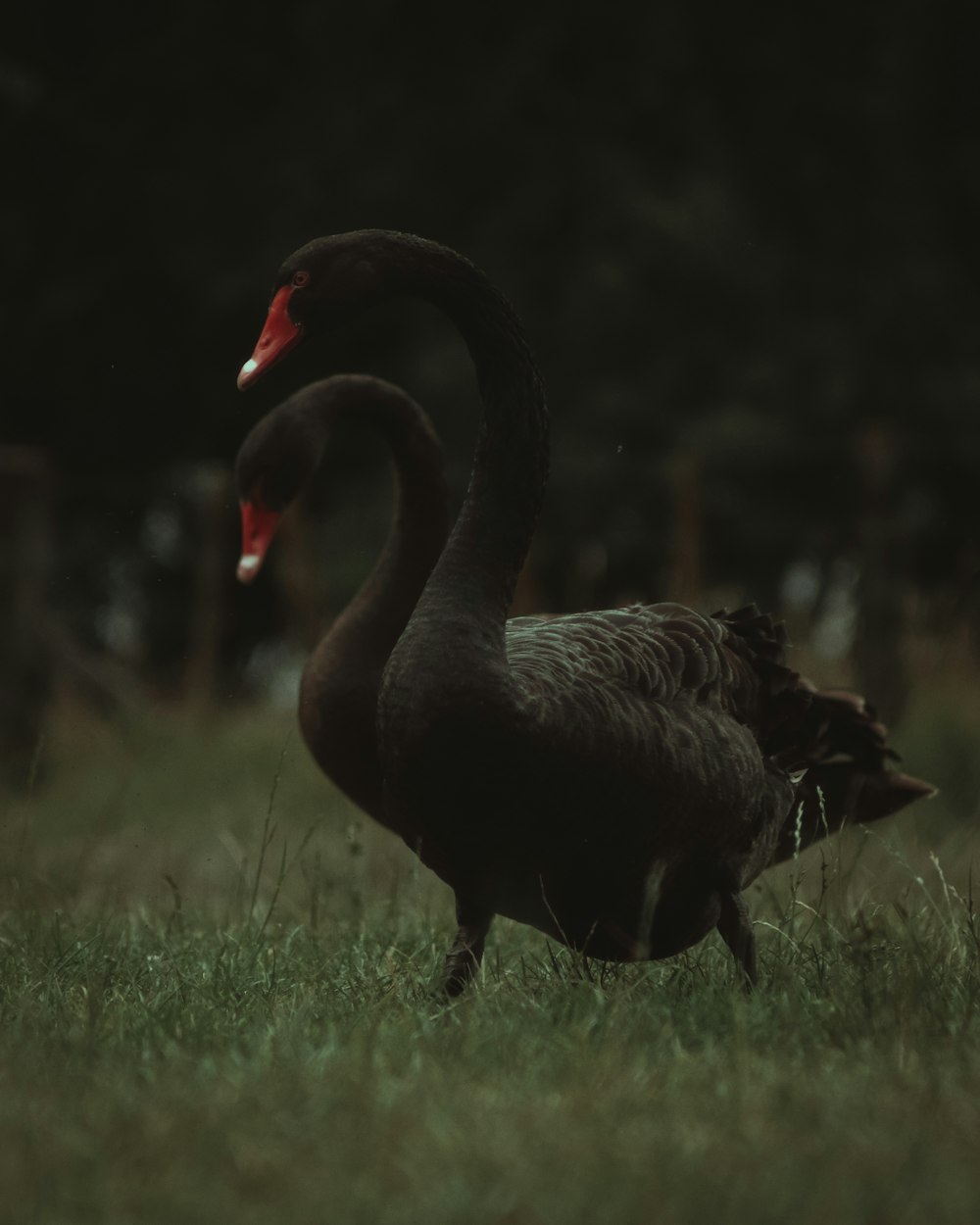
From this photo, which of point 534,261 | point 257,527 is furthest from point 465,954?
point 534,261

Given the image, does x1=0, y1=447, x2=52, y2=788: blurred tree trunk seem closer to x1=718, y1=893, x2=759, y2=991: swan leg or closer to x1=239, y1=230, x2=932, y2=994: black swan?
x1=239, y1=230, x2=932, y2=994: black swan

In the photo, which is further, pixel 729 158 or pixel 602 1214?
pixel 729 158

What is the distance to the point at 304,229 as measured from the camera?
15.9 metres

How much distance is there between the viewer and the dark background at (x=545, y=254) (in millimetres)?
14820

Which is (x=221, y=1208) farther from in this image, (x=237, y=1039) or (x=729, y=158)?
(x=729, y=158)

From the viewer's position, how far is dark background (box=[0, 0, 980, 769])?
48.6 feet

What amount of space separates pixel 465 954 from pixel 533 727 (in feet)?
2.17

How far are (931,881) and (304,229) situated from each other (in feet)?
36.8

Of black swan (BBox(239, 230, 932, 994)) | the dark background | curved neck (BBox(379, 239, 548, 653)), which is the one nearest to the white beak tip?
black swan (BBox(239, 230, 932, 994))

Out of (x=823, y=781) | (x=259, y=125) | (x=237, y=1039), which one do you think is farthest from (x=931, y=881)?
(x=259, y=125)

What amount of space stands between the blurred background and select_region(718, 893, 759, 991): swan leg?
30.4ft

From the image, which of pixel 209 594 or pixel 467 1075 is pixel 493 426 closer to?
pixel 467 1075

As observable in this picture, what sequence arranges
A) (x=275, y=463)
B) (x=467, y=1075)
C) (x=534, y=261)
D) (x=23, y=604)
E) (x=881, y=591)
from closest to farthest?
(x=467, y=1075) < (x=275, y=463) < (x=881, y=591) < (x=23, y=604) < (x=534, y=261)

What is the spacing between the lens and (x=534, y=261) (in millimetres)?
15852
